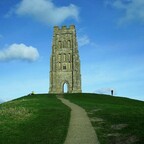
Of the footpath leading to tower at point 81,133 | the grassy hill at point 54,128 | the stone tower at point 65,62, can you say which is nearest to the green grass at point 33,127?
the grassy hill at point 54,128

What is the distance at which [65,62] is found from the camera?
10456 cm

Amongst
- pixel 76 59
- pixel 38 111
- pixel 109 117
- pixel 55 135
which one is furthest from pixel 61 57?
pixel 55 135

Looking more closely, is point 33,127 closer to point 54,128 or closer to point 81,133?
point 54,128

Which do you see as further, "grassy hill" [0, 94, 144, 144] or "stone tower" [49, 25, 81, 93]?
"stone tower" [49, 25, 81, 93]

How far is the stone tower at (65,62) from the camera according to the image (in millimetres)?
102250

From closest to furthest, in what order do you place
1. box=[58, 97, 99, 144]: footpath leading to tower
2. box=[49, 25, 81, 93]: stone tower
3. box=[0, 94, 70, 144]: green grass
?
box=[58, 97, 99, 144]: footpath leading to tower < box=[0, 94, 70, 144]: green grass < box=[49, 25, 81, 93]: stone tower

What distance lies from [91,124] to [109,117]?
4.59m

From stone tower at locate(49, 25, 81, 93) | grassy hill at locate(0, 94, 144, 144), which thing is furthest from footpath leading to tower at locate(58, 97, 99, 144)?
stone tower at locate(49, 25, 81, 93)

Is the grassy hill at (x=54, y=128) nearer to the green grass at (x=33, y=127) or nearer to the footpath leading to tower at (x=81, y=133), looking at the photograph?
the green grass at (x=33, y=127)

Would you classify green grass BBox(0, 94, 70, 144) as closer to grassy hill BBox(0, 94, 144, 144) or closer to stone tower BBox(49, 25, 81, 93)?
grassy hill BBox(0, 94, 144, 144)

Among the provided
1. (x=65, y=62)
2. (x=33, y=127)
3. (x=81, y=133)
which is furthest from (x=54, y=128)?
(x=65, y=62)

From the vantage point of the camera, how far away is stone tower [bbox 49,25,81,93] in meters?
102

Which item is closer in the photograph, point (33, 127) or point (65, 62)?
point (33, 127)

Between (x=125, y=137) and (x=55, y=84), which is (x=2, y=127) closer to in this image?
(x=125, y=137)
